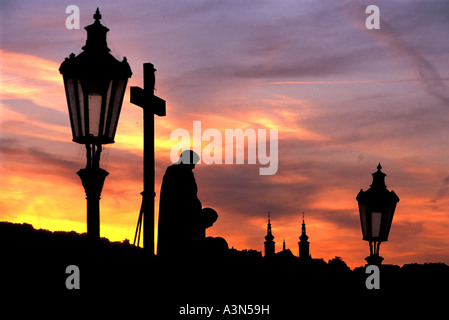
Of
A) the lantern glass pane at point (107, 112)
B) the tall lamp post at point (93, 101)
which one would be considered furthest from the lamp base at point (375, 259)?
the lantern glass pane at point (107, 112)

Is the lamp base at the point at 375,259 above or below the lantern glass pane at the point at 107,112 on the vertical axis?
below

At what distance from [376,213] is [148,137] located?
4.43 metres

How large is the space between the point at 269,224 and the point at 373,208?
119 metres

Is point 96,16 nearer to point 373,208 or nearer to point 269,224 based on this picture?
point 373,208

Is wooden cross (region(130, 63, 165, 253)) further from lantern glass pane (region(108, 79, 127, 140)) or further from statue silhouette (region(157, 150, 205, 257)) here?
lantern glass pane (region(108, 79, 127, 140))

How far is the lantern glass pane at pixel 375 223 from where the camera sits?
14.5 metres

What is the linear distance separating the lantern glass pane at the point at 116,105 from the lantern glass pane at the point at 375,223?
21.9 feet

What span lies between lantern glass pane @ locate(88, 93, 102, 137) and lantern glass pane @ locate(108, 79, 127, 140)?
0.16 meters

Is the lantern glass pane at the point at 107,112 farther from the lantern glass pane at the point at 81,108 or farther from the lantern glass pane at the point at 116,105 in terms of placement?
the lantern glass pane at the point at 81,108

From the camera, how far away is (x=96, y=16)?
33.6 ft

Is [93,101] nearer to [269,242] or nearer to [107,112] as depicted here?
[107,112]

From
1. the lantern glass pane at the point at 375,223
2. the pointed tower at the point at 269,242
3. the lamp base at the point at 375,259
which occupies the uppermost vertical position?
the pointed tower at the point at 269,242

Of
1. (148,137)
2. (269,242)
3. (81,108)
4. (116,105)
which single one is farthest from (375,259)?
(269,242)
